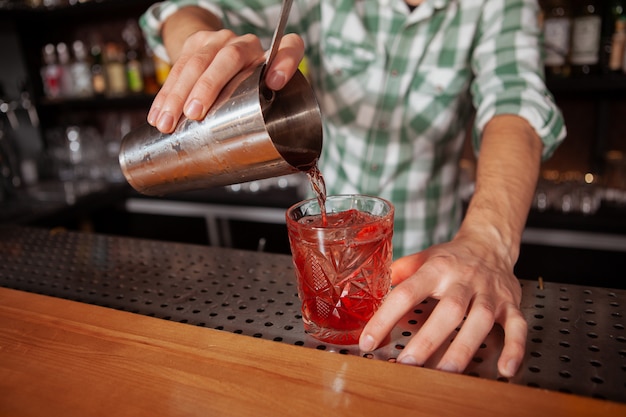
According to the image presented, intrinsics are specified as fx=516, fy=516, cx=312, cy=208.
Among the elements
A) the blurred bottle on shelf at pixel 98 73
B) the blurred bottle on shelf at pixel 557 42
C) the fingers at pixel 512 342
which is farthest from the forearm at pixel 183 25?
the blurred bottle on shelf at pixel 98 73

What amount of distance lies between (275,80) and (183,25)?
0.62 m

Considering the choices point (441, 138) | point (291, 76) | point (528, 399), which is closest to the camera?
point (528, 399)

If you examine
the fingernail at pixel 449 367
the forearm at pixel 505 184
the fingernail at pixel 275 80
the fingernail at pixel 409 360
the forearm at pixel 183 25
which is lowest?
the fingernail at pixel 449 367

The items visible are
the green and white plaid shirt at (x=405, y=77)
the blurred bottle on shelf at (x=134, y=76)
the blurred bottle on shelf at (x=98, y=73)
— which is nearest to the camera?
the green and white plaid shirt at (x=405, y=77)

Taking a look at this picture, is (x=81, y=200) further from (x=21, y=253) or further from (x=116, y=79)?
(x=21, y=253)

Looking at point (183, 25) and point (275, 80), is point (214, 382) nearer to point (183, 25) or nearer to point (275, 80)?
point (275, 80)

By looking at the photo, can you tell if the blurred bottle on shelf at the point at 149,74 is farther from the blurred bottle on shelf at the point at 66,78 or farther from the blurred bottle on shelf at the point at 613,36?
the blurred bottle on shelf at the point at 613,36

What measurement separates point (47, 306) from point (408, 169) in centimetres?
119

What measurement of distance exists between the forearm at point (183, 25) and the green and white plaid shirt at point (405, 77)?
42 millimetres

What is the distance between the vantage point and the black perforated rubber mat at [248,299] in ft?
2.38

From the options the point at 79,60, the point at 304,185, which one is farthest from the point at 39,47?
the point at 304,185

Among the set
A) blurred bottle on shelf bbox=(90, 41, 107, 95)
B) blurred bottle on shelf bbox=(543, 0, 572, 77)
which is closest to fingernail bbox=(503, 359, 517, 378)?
blurred bottle on shelf bbox=(543, 0, 572, 77)

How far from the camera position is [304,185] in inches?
112

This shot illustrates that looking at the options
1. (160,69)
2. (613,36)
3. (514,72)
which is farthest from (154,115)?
(160,69)
